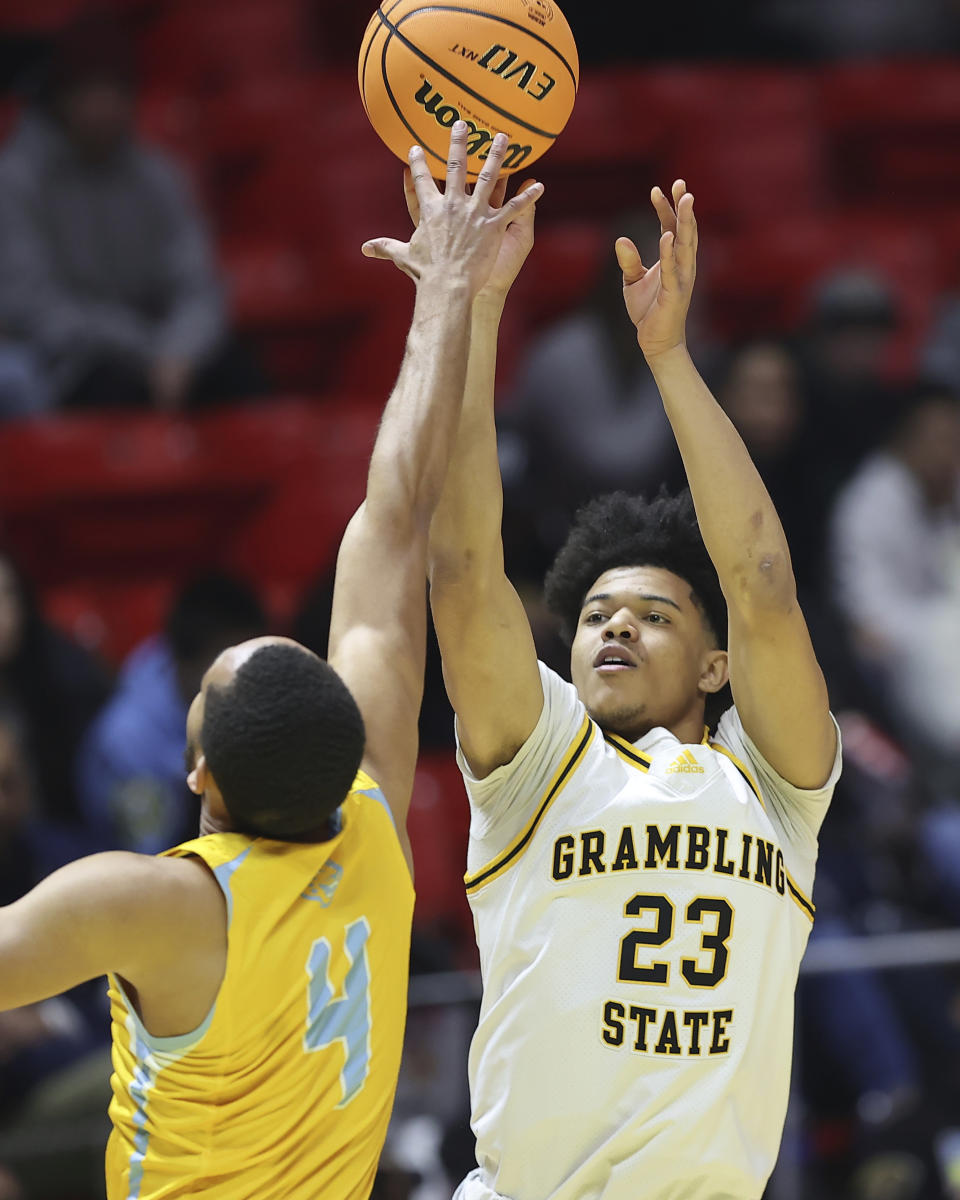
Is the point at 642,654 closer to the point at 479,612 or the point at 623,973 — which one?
the point at 479,612

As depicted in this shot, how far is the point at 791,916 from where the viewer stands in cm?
359

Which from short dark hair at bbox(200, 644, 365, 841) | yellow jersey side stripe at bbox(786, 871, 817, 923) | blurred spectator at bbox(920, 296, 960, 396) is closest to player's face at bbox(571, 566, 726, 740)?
yellow jersey side stripe at bbox(786, 871, 817, 923)

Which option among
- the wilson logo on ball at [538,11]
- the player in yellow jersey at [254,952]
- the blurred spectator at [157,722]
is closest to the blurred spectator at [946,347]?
the blurred spectator at [157,722]

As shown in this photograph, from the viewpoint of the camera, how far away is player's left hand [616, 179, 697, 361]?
11.7 feet

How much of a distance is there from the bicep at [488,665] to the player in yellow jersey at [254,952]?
385 mm

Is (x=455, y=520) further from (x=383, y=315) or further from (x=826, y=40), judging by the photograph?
(x=826, y=40)

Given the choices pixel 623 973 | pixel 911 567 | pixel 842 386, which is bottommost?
pixel 623 973

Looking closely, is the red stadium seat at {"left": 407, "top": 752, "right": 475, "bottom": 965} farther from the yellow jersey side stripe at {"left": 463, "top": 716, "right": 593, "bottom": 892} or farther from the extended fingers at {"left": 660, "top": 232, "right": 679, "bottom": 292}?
the extended fingers at {"left": 660, "top": 232, "right": 679, "bottom": 292}

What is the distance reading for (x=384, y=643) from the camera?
3191 millimetres

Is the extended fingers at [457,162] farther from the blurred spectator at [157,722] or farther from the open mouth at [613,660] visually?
the blurred spectator at [157,722]

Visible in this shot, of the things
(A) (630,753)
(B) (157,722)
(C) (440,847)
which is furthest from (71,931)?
(C) (440,847)

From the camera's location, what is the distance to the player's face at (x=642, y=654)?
3674 millimetres

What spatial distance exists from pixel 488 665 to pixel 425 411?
47 centimetres

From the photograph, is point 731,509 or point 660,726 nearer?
point 731,509
